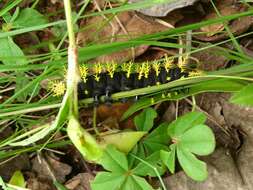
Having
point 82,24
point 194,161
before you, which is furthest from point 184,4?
point 194,161

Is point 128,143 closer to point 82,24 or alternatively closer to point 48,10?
point 82,24

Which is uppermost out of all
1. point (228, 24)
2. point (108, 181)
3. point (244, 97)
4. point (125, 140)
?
point (228, 24)

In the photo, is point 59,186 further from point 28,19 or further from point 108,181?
point 28,19

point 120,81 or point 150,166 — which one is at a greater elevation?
point 120,81

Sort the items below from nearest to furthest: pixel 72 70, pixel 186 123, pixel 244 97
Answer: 1. pixel 72 70
2. pixel 244 97
3. pixel 186 123

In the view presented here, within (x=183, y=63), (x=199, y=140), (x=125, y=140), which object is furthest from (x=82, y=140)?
(x=183, y=63)

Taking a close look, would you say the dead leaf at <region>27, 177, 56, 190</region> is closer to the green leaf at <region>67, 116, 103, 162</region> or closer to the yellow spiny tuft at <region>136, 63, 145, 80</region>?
the yellow spiny tuft at <region>136, 63, 145, 80</region>
